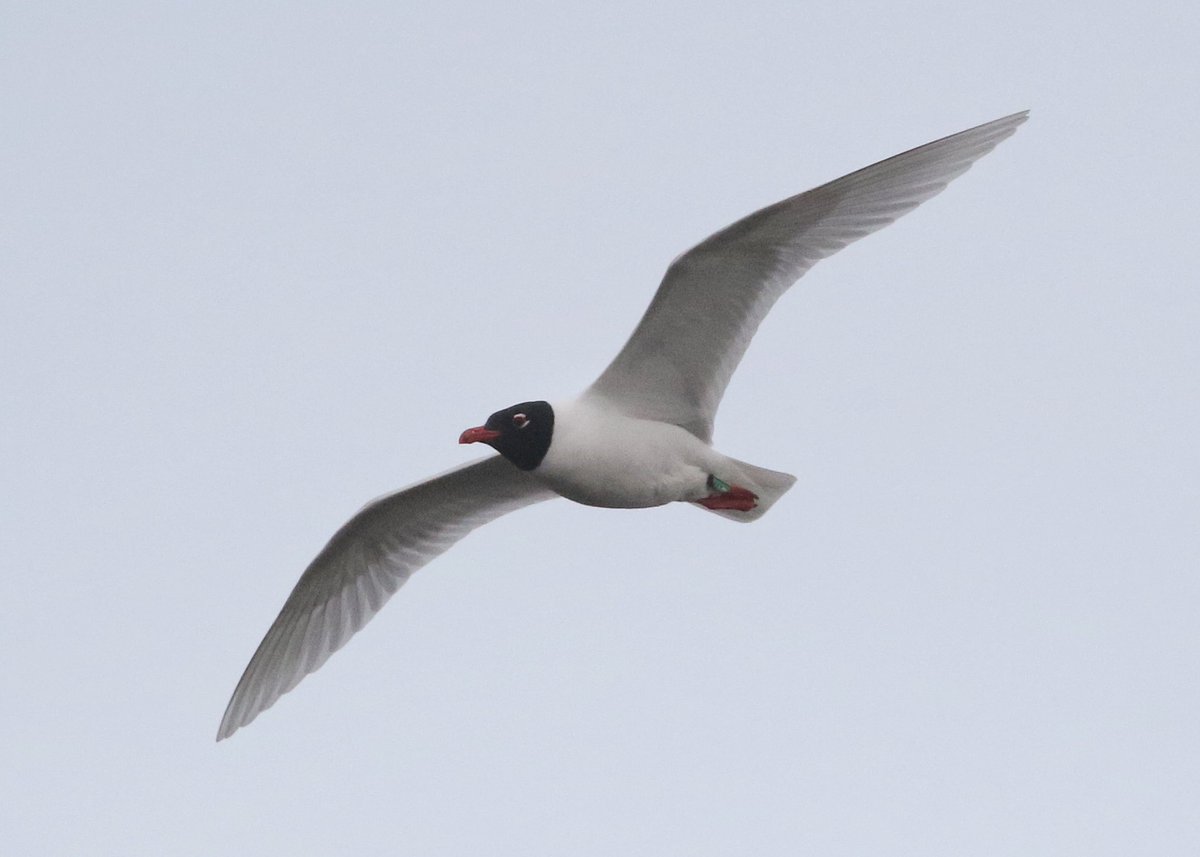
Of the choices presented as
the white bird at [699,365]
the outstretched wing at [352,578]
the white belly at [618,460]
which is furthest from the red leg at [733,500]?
the outstretched wing at [352,578]

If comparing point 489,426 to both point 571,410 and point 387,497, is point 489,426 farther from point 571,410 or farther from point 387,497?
point 387,497

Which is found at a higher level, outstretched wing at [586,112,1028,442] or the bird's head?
outstretched wing at [586,112,1028,442]

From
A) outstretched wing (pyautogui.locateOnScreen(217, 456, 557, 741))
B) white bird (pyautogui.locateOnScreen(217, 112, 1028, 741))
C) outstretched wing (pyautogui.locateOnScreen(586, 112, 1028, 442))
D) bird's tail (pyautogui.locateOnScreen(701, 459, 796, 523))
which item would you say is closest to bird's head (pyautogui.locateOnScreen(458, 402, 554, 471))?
white bird (pyautogui.locateOnScreen(217, 112, 1028, 741))

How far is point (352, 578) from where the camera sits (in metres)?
12.6

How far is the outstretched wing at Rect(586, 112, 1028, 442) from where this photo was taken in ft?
33.2

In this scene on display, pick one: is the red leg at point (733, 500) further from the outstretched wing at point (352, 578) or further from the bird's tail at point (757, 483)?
the outstretched wing at point (352, 578)

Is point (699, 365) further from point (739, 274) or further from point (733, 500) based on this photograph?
point (733, 500)

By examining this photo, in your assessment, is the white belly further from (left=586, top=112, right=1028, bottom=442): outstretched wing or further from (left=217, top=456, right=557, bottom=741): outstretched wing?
(left=217, top=456, right=557, bottom=741): outstretched wing

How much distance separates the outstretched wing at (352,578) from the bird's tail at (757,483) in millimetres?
1581

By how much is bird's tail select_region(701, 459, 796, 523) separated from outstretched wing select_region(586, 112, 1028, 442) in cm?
29

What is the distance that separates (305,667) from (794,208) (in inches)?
199

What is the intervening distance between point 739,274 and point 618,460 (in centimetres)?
136

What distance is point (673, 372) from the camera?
10703mm

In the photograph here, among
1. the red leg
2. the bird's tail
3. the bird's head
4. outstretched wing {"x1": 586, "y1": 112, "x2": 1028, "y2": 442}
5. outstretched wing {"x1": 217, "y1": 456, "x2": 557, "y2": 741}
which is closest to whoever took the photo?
outstretched wing {"x1": 586, "y1": 112, "x2": 1028, "y2": 442}
